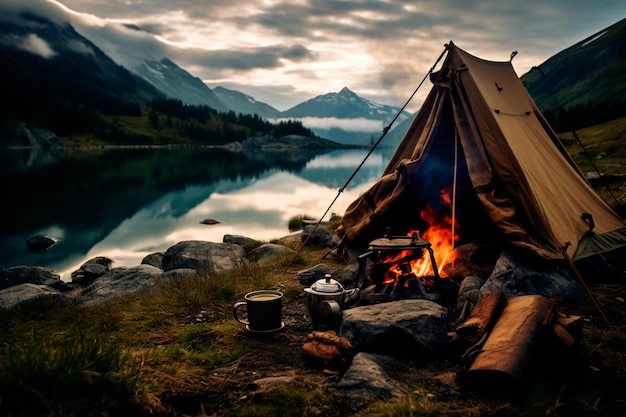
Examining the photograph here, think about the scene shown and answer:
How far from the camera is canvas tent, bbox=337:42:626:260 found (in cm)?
820

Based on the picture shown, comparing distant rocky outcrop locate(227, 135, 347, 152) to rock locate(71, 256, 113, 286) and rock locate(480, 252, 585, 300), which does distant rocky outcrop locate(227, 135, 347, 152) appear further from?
rock locate(480, 252, 585, 300)

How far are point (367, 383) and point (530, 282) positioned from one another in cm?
426

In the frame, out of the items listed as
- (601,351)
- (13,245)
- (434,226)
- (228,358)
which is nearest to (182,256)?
(434,226)

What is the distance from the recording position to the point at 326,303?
247 inches

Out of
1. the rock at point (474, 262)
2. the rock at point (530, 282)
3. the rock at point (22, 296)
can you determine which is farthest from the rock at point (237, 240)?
the rock at point (530, 282)

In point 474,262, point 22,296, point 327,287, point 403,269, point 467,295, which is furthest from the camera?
point 22,296

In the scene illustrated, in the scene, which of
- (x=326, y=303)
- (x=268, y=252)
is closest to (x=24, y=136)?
(x=268, y=252)

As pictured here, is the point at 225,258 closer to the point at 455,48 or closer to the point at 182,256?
the point at 182,256

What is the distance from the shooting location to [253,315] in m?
6.24

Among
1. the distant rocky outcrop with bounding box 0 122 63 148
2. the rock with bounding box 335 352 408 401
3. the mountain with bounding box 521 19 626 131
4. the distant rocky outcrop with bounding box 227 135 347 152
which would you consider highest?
the mountain with bounding box 521 19 626 131

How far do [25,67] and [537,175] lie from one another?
227399mm

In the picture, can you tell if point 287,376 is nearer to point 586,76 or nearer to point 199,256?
point 199,256

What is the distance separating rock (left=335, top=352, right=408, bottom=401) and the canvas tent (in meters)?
4.21

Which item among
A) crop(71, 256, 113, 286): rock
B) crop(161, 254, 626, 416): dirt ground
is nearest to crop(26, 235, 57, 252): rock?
crop(71, 256, 113, 286): rock
